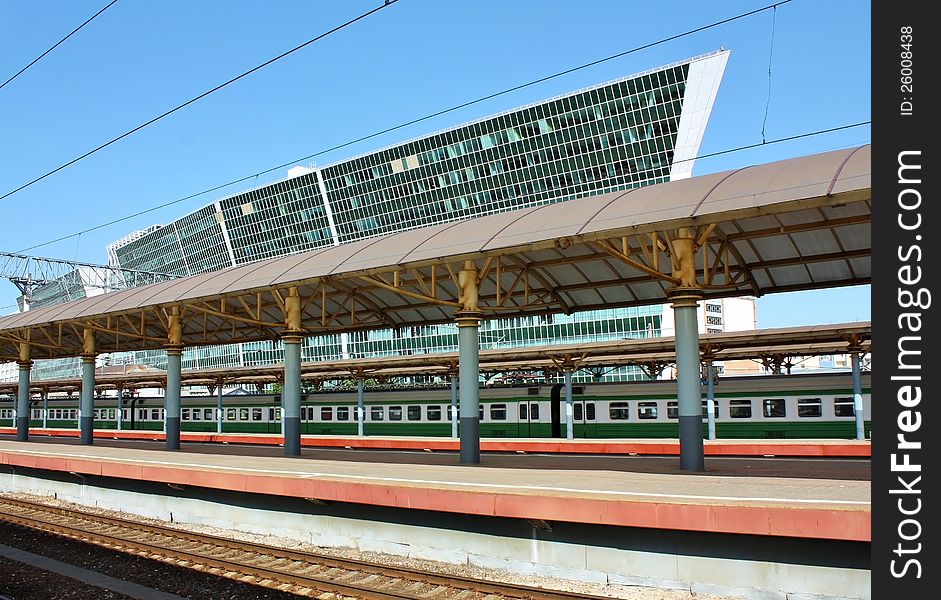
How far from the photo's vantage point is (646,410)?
31188 mm

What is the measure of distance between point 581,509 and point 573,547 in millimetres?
873

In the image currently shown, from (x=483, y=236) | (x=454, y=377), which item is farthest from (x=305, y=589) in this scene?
(x=454, y=377)

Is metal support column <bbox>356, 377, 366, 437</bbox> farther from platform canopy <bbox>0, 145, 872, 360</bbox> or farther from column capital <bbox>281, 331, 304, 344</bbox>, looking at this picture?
column capital <bbox>281, 331, 304, 344</bbox>

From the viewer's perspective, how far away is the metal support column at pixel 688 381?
14.6 meters

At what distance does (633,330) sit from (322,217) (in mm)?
48370

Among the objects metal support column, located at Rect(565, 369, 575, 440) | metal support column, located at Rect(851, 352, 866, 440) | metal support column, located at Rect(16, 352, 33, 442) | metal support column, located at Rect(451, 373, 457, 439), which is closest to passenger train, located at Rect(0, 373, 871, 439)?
metal support column, located at Rect(851, 352, 866, 440)

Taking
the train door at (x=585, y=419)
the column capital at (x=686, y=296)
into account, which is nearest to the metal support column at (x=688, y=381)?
the column capital at (x=686, y=296)

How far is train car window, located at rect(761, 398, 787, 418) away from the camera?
2872 cm

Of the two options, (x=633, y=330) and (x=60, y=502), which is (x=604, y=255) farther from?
(x=633, y=330)

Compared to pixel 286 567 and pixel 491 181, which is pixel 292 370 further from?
pixel 491 181

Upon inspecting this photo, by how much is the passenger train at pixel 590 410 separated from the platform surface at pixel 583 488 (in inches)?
447

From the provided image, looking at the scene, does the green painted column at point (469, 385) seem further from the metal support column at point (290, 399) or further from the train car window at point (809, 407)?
the train car window at point (809, 407)

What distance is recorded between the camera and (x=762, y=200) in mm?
12508

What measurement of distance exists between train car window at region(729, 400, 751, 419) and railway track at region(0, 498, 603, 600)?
2084 centimetres
